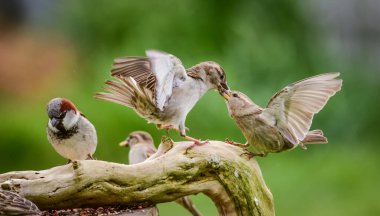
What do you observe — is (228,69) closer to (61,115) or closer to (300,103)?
(61,115)

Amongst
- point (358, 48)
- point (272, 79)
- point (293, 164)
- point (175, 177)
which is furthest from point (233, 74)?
point (175, 177)

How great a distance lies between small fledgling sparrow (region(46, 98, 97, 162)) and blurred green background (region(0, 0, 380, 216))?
290 centimetres

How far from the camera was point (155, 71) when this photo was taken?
3922 mm

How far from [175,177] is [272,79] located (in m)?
4.45

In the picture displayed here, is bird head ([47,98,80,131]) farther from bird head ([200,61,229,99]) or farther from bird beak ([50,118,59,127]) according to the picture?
bird head ([200,61,229,99])

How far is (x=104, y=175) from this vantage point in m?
3.54

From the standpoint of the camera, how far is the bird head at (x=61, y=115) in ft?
13.5

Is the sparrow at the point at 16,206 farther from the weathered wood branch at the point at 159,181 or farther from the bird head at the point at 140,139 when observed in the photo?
the bird head at the point at 140,139

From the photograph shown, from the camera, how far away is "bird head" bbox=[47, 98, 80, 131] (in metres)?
4.12

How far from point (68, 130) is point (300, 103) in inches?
43.5

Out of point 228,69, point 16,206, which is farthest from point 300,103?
point 228,69

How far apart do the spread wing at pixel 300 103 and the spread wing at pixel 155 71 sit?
47cm

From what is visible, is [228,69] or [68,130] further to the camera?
[228,69]

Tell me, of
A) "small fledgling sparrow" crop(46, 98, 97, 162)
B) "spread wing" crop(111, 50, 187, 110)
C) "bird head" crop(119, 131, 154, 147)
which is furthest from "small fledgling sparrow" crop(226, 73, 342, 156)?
"bird head" crop(119, 131, 154, 147)
